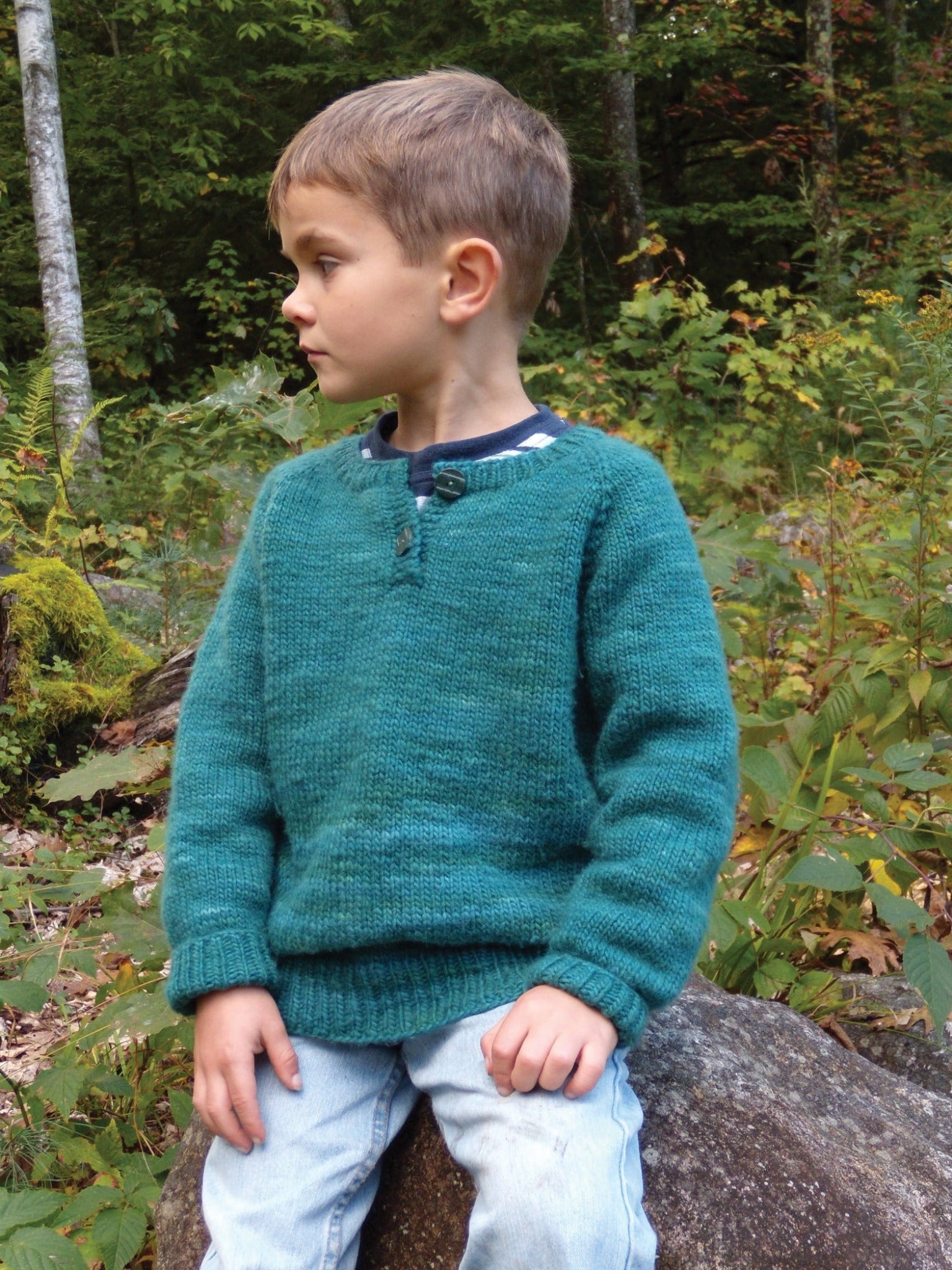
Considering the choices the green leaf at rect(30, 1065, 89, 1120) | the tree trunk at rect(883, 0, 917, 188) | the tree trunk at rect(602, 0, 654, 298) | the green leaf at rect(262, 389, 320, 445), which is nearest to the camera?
the green leaf at rect(30, 1065, 89, 1120)

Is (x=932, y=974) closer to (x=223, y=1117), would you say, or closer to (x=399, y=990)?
(x=399, y=990)

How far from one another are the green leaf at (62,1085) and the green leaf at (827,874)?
120 centimetres

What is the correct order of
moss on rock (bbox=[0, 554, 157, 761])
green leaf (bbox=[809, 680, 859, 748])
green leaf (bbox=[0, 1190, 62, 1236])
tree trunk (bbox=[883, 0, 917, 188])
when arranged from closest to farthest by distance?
green leaf (bbox=[0, 1190, 62, 1236]) < green leaf (bbox=[809, 680, 859, 748]) < moss on rock (bbox=[0, 554, 157, 761]) < tree trunk (bbox=[883, 0, 917, 188])

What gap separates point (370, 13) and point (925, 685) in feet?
33.5

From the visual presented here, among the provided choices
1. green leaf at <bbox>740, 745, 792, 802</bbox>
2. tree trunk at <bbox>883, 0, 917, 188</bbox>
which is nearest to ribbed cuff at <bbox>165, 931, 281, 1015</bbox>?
green leaf at <bbox>740, 745, 792, 802</bbox>

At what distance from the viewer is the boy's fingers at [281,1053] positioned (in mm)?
1397

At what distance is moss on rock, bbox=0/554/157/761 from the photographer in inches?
140

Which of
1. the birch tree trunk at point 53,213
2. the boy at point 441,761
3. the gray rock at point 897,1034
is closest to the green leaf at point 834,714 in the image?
the gray rock at point 897,1034

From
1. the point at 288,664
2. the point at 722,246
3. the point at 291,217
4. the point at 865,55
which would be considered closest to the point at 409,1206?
the point at 288,664

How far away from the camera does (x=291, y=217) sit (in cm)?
155

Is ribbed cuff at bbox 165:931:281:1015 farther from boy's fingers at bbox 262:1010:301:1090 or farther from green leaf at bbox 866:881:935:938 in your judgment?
green leaf at bbox 866:881:935:938

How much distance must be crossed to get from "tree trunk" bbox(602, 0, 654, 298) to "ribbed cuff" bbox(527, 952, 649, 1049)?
357 inches

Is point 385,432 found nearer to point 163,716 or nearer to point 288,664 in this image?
point 288,664

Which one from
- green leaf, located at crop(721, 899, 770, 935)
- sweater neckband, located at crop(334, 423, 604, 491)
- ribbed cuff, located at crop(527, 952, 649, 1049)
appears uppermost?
sweater neckband, located at crop(334, 423, 604, 491)
